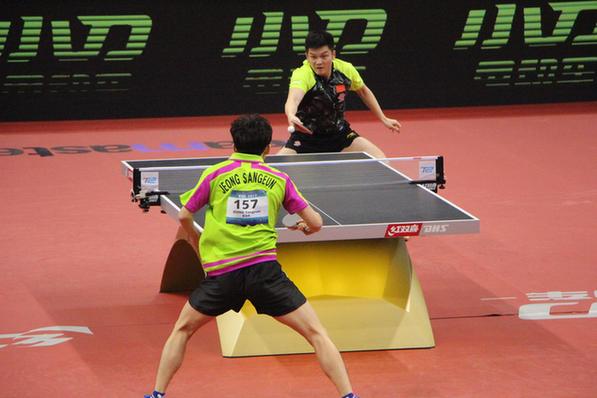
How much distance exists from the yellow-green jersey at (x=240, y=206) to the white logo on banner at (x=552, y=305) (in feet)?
7.95

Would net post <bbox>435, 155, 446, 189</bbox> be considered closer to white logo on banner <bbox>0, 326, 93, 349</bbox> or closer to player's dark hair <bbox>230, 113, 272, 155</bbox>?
player's dark hair <bbox>230, 113, 272, 155</bbox>

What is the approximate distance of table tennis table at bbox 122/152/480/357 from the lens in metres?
6.32

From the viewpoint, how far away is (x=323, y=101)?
8.89m

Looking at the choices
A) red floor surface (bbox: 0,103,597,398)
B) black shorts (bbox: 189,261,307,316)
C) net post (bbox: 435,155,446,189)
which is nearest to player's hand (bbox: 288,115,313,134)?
net post (bbox: 435,155,446,189)

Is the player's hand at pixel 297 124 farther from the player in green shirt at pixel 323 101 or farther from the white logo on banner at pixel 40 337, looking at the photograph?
the white logo on banner at pixel 40 337

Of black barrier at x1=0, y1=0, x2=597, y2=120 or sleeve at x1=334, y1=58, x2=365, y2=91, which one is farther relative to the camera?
black barrier at x1=0, y1=0, x2=597, y2=120

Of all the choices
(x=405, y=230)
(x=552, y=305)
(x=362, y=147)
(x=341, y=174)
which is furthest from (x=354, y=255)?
(x=362, y=147)

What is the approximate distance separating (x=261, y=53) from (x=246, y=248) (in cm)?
990

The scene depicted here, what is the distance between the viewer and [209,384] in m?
5.98

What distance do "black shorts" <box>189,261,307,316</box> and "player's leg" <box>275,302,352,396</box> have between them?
0.04 metres

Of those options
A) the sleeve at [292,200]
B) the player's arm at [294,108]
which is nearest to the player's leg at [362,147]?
the player's arm at [294,108]

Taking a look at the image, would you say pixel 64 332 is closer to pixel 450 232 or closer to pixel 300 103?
pixel 450 232

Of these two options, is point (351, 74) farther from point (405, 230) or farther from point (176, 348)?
point (176, 348)

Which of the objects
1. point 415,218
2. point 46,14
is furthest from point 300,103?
point 46,14
